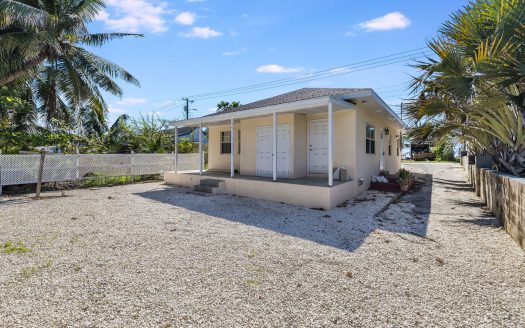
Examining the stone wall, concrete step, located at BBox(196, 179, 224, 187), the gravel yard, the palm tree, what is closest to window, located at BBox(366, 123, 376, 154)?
the stone wall

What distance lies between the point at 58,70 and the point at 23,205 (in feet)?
23.7

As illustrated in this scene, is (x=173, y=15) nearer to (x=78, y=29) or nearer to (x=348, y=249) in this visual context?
(x=78, y=29)

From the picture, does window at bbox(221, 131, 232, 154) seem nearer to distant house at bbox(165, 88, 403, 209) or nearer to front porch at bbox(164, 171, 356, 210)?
distant house at bbox(165, 88, 403, 209)

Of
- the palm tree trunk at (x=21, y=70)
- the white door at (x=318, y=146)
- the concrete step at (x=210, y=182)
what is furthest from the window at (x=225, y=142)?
the palm tree trunk at (x=21, y=70)

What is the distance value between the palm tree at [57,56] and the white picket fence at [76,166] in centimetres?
294

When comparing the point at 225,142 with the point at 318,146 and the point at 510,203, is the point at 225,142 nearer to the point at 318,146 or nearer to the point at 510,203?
the point at 318,146

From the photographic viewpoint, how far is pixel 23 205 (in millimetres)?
7789

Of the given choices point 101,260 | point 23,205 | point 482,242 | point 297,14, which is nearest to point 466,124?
point 482,242

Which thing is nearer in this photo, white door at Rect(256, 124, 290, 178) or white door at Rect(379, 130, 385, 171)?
white door at Rect(256, 124, 290, 178)

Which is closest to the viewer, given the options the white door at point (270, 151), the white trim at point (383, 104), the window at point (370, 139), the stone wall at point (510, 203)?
the stone wall at point (510, 203)

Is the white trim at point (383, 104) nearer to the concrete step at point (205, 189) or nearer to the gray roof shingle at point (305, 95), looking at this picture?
the gray roof shingle at point (305, 95)

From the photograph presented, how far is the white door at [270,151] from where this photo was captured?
398 inches

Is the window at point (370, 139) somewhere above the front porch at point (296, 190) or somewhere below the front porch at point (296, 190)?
above

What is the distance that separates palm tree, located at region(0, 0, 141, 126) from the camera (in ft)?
31.2
